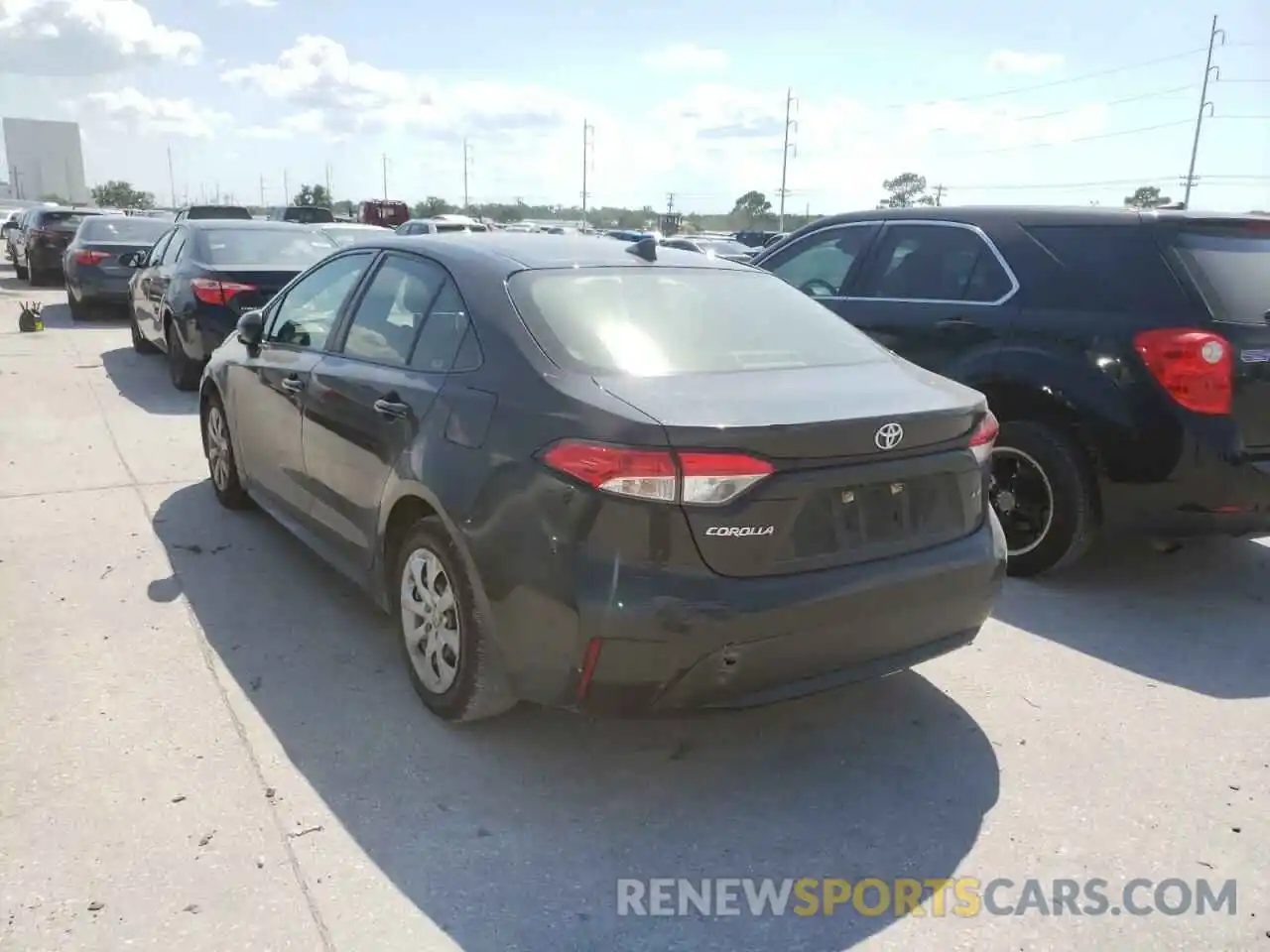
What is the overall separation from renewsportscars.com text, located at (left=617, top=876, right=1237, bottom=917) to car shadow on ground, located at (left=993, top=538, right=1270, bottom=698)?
144cm

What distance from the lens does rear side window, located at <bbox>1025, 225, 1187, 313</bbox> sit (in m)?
4.47

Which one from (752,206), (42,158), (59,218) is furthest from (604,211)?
(59,218)

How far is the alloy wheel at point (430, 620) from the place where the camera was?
3316mm

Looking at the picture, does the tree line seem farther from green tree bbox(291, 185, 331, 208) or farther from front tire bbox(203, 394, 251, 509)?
front tire bbox(203, 394, 251, 509)

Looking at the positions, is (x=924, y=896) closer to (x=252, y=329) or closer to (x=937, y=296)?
(x=937, y=296)

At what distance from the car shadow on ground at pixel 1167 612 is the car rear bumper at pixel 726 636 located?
162 cm

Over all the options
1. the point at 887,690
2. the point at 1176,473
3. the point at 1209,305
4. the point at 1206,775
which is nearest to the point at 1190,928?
the point at 1206,775

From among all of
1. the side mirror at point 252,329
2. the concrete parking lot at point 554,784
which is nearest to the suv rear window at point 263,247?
the side mirror at point 252,329

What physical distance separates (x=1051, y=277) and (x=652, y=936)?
3.75 meters

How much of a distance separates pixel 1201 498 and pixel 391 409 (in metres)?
3.48

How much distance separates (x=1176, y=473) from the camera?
439 cm

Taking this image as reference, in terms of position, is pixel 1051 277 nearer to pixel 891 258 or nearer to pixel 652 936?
A: pixel 891 258

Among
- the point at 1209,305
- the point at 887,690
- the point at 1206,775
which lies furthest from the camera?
the point at 1209,305

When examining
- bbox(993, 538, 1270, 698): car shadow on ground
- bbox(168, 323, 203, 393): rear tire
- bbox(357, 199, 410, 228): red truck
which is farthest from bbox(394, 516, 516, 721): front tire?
bbox(357, 199, 410, 228): red truck
